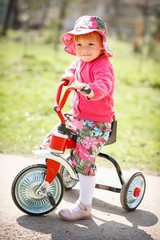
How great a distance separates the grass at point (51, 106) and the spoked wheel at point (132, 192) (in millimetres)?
911

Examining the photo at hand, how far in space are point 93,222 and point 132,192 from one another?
46 centimetres

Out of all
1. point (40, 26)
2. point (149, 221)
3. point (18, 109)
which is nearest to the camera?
point (149, 221)

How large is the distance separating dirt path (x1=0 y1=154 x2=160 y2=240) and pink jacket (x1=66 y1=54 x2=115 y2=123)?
2.67ft

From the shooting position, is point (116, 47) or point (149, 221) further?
point (116, 47)

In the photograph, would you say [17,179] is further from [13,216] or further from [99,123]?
[99,123]

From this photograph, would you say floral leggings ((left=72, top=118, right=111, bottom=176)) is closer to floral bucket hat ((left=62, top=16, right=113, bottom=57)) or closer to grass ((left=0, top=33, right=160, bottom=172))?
floral bucket hat ((left=62, top=16, right=113, bottom=57))

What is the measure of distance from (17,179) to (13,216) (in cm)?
31

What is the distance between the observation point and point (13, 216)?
88.0 inches

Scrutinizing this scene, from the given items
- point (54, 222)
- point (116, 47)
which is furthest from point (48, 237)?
point (116, 47)

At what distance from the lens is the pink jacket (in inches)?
85.0

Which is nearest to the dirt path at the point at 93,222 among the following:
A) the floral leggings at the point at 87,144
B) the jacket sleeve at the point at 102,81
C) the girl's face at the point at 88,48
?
the floral leggings at the point at 87,144

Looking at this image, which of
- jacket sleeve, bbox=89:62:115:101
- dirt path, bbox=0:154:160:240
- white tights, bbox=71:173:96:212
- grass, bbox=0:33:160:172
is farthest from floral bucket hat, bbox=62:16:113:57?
grass, bbox=0:33:160:172

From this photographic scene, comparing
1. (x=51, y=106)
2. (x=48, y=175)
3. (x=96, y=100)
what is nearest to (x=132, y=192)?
(x=48, y=175)

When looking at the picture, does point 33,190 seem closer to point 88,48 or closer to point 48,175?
point 48,175
